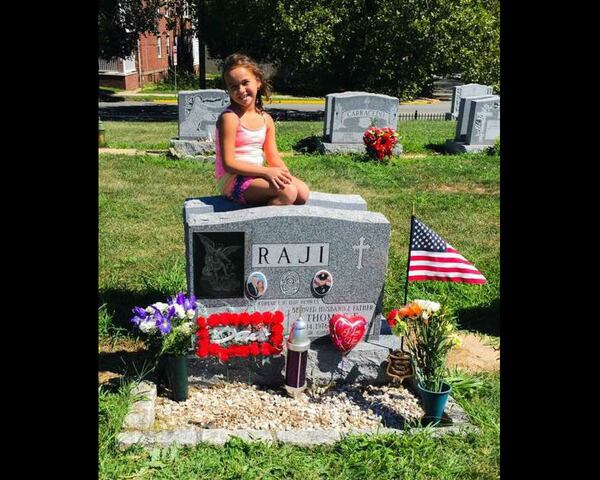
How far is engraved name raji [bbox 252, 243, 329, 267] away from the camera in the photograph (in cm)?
425

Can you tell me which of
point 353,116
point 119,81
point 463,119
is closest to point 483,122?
point 463,119

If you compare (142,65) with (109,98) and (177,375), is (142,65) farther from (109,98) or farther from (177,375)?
(177,375)

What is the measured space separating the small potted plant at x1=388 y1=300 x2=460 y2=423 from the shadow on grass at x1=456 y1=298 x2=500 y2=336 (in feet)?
4.68

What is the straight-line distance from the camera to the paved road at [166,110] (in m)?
22.0

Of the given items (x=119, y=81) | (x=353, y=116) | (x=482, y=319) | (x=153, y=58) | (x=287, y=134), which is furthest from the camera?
(x=153, y=58)

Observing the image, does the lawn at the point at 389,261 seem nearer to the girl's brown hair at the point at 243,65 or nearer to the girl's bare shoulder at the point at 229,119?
the girl's bare shoulder at the point at 229,119

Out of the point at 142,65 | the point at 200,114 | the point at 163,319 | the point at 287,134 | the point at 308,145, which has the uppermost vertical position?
the point at 142,65

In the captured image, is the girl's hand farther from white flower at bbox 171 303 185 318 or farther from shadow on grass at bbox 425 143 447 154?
shadow on grass at bbox 425 143 447 154

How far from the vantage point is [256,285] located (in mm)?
4324

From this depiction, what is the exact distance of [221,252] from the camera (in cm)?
422

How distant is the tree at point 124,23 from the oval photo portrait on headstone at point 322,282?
23.0 metres

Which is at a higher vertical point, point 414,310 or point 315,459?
point 414,310

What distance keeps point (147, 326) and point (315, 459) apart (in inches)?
53.6
